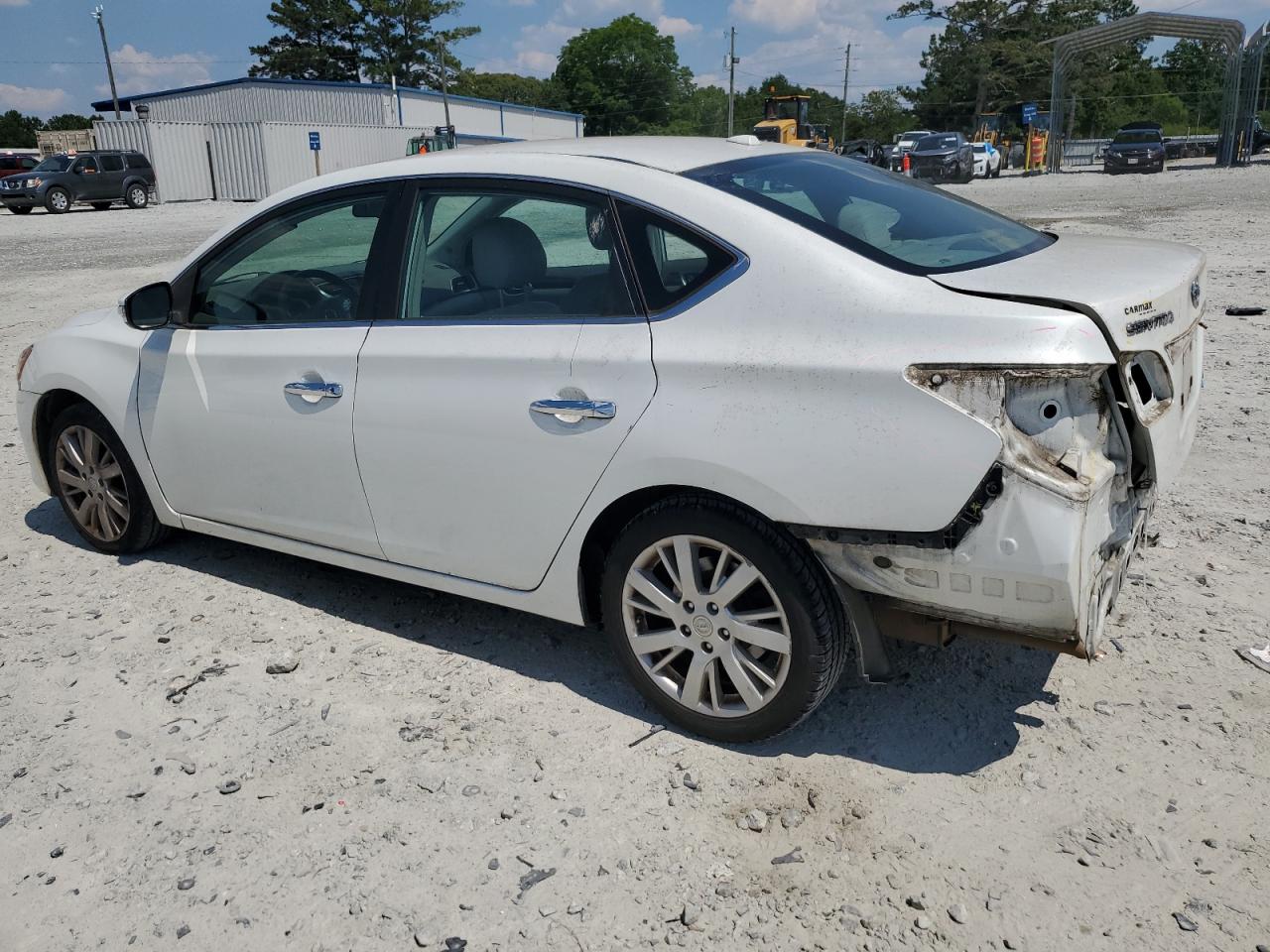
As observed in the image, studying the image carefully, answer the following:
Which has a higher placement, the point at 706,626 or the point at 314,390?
the point at 314,390

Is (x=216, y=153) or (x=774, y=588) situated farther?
(x=216, y=153)

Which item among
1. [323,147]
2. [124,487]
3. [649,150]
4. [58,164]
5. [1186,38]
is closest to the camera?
[649,150]

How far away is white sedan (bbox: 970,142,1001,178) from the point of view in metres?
40.8

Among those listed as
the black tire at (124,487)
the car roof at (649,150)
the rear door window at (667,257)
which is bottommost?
the black tire at (124,487)

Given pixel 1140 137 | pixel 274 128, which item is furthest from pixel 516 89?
pixel 1140 137

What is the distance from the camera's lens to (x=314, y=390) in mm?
3736

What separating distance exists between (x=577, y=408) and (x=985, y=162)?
138 feet

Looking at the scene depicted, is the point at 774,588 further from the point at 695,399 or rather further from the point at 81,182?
the point at 81,182

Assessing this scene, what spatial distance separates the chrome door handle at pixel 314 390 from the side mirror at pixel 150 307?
2.65ft

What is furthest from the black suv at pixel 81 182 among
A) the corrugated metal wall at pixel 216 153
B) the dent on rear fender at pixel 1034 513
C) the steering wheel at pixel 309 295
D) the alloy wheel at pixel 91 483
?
the dent on rear fender at pixel 1034 513

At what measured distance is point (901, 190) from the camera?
12.1ft

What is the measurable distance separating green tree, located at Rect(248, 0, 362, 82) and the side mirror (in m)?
80.2

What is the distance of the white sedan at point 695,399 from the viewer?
2.61 meters

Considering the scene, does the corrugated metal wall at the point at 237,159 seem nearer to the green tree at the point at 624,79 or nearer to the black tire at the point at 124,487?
the black tire at the point at 124,487
